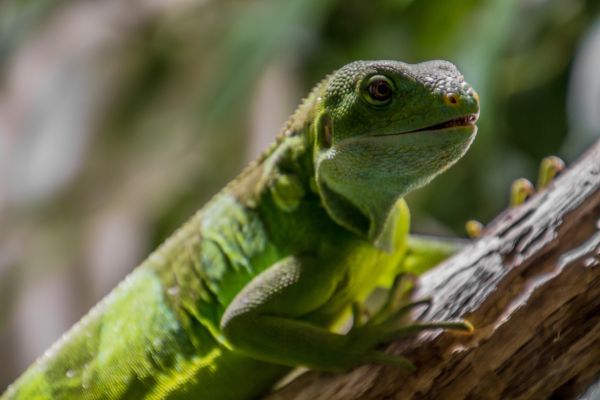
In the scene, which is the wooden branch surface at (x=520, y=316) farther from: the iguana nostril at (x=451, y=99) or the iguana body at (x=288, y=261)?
the iguana nostril at (x=451, y=99)

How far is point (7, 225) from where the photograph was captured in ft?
11.7

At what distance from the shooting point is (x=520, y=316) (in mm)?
1693

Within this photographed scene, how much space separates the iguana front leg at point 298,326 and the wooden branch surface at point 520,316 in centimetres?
4

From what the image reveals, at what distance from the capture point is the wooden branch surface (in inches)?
65.7

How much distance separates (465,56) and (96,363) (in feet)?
4.89

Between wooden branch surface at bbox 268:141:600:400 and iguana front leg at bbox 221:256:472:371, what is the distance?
0.04 m

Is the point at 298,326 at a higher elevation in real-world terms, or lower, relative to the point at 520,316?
higher

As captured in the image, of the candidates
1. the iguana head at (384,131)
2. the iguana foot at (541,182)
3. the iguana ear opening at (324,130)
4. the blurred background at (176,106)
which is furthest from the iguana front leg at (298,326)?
the blurred background at (176,106)

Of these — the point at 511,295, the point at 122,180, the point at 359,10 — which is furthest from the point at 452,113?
the point at 122,180

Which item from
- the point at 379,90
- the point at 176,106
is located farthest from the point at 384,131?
the point at 176,106

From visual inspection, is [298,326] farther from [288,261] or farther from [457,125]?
[457,125]

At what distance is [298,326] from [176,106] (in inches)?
76.0

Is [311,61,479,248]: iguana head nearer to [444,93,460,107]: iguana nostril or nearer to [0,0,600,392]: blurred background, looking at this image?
[444,93,460,107]: iguana nostril

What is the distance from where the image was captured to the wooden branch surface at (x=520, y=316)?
167cm
